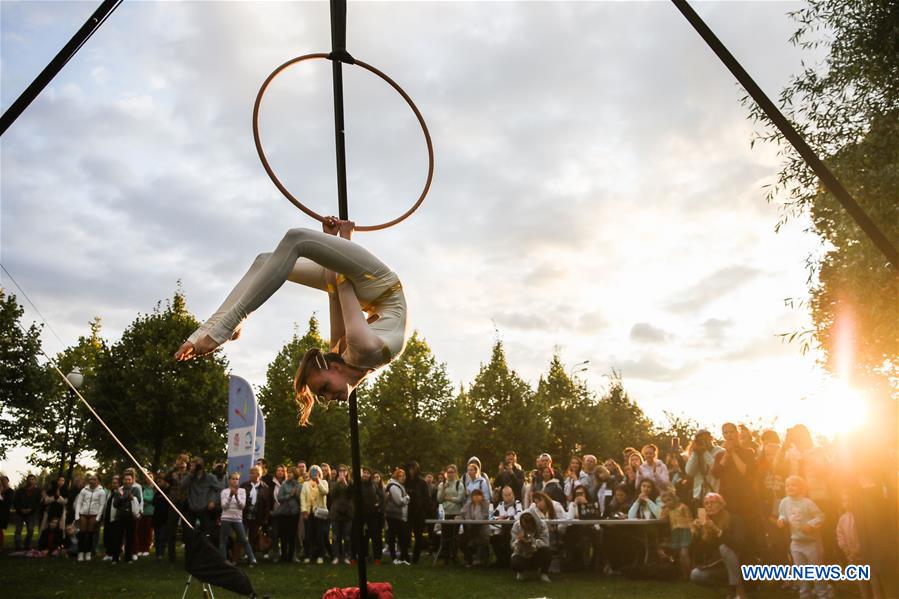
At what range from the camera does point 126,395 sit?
27.7 meters

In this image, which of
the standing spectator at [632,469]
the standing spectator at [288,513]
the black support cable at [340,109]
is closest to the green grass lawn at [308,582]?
the standing spectator at [288,513]

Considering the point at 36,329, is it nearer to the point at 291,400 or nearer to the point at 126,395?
the point at 126,395

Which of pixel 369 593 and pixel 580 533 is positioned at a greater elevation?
pixel 580 533

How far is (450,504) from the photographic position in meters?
13.1

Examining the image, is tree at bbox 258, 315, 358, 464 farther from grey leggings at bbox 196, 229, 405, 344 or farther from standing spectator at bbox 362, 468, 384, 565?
grey leggings at bbox 196, 229, 405, 344

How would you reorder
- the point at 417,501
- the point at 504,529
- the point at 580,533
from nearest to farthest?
the point at 580,533 < the point at 504,529 < the point at 417,501

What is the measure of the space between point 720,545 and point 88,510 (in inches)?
434

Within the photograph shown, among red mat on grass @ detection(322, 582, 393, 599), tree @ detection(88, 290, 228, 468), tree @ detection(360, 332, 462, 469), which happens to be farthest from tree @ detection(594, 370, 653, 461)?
red mat on grass @ detection(322, 582, 393, 599)

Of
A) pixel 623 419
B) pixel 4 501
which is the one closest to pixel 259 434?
pixel 4 501

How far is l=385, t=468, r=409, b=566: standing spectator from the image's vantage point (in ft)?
44.0

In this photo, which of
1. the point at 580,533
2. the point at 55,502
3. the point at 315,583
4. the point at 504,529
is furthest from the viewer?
the point at 55,502

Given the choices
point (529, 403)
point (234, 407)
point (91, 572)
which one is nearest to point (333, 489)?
point (91, 572)

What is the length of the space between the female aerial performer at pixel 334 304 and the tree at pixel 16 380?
2711cm

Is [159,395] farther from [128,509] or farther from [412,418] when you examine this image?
[128,509]
